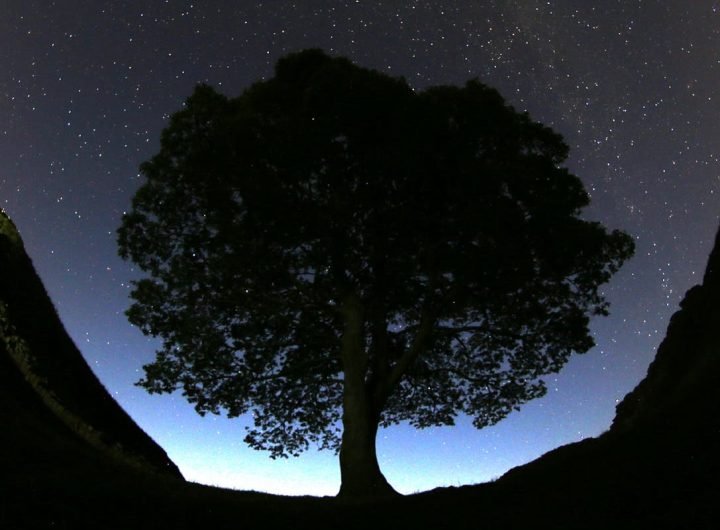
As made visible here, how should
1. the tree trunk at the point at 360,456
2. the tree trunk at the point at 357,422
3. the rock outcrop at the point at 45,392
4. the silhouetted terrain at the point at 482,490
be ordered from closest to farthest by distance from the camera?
the silhouetted terrain at the point at 482,490
the rock outcrop at the point at 45,392
the tree trunk at the point at 360,456
the tree trunk at the point at 357,422

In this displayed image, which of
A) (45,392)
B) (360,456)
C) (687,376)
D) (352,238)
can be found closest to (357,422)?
(360,456)

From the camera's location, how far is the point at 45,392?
21094 millimetres

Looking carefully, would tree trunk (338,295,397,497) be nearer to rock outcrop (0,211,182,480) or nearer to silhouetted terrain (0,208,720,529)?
silhouetted terrain (0,208,720,529)

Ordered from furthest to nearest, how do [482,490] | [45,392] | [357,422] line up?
[45,392] < [357,422] < [482,490]

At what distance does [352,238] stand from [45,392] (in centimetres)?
1236

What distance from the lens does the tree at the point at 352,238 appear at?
18.1 meters

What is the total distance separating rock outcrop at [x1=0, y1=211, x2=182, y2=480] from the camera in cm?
1565

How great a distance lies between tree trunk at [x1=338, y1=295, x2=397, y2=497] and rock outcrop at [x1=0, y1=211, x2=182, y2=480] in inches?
283

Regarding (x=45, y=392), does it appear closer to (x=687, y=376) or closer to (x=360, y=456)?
(x=360, y=456)

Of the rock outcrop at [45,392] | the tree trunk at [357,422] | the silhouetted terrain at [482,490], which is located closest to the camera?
the silhouetted terrain at [482,490]

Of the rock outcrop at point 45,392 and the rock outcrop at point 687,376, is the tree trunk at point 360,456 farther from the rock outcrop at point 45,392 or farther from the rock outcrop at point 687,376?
the rock outcrop at point 45,392

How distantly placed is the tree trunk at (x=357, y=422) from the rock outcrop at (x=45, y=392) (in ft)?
23.6

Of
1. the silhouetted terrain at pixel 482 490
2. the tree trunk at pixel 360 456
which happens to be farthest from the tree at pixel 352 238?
the silhouetted terrain at pixel 482 490

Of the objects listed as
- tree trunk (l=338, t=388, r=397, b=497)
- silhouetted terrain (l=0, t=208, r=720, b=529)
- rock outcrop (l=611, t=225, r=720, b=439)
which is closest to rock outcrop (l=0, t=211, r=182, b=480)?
silhouetted terrain (l=0, t=208, r=720, b=529)
